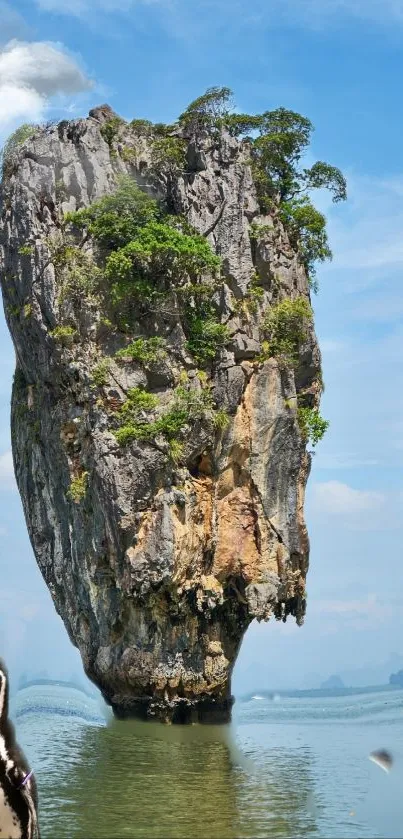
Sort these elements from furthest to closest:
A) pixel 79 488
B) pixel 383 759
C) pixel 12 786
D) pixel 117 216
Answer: pixel 117 216 < pixel 79 488 < pixel 383 759 < pixel 12 786

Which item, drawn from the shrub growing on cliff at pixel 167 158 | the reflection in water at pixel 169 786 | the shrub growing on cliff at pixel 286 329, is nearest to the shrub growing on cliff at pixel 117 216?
the shrub growing on cliff at pixel 167 158

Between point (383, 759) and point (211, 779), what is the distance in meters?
3.23

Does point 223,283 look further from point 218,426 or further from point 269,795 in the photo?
point 269,795

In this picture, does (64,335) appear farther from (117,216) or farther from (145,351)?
(117,216)

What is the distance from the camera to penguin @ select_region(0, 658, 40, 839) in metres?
5.63

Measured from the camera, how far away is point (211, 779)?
14555mm

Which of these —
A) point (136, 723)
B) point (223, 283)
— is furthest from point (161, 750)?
point (223, 283)

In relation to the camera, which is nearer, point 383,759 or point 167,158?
point 383,759

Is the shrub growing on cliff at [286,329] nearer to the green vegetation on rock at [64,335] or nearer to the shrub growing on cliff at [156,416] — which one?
the shrub growing on cliff at [156,416]

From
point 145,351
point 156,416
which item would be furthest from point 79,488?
point 145,351

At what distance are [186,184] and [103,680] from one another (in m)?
11.8

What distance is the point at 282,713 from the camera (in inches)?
1174

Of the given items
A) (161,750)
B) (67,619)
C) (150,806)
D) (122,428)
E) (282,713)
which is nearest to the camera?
(150,806)

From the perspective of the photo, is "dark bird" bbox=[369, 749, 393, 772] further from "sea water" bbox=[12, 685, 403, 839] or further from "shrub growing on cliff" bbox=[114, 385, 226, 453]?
"shrub growing on cliff" bbox=[114, 385, 226, 453]
